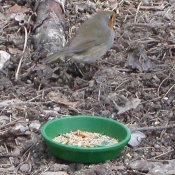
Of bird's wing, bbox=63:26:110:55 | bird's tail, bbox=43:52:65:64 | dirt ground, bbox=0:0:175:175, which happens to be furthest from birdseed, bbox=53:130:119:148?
bird's wing, bbox=63:26:110:55

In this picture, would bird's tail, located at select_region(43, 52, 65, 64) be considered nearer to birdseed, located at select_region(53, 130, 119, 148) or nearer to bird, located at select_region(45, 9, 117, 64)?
bird, located at select_region(45, 9, 117, 64)

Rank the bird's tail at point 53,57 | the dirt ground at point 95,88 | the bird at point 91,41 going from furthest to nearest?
1. the bird at point 91,41
2. the bird's tail at point 53,57
3. the dirt ground at point 95,88

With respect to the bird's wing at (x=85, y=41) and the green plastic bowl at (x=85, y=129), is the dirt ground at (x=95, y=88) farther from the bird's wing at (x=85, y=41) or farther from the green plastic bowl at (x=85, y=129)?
the bird's wing at (x=85, y=41)

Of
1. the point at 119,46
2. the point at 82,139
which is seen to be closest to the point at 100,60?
the point at 119,46

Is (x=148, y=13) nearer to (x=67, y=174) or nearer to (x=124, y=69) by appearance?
(x=124, y=69)

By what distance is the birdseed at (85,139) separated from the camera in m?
4.38

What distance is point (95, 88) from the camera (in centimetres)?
541

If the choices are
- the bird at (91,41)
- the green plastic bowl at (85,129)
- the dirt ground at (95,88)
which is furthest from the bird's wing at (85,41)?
the green plastic bowl at (85,129)

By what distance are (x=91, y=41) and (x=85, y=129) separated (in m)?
1.72

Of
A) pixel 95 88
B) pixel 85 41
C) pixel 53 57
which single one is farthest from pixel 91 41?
pixel 95 88

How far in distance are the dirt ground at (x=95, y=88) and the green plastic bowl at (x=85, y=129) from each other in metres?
0.08

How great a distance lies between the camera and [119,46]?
638cm

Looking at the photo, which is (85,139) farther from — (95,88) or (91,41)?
→ (91,41)

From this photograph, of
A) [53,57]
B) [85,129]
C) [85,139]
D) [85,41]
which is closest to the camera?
[85,139]
